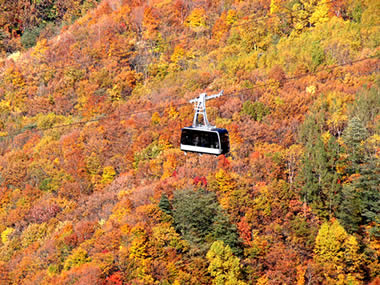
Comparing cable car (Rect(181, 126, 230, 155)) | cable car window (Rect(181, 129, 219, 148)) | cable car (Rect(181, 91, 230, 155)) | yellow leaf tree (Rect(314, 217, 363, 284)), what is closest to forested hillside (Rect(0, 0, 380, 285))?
yellow leaf tree (Rect(314, 217, 363, 284))

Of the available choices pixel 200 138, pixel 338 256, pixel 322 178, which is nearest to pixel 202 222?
pixel 322 178

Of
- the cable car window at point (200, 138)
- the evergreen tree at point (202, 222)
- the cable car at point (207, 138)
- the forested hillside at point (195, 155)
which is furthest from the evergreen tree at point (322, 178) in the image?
the cable car at point (207, 138)

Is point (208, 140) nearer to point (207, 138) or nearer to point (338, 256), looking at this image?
point (207, 138)

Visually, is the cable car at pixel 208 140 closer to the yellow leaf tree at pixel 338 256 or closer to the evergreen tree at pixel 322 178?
the yellow leaf tree at pixel 338 256

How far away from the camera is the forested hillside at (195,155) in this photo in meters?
57.2

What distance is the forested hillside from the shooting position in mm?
57156

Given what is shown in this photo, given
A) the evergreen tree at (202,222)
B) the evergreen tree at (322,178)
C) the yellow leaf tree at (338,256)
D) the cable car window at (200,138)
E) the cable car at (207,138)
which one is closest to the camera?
the cable car at (207,138)

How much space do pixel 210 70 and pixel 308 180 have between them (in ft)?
118

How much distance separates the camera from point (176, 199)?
2491 inches

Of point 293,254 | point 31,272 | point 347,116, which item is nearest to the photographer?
point 293,254

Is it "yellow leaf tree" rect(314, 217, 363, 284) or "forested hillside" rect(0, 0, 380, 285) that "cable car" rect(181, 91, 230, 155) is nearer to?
"forested hillside" rect(0, 0, 380, 285)

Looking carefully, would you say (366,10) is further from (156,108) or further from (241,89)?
(156,108)

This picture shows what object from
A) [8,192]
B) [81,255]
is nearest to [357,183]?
[81,255]

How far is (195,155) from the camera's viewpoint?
237 ft
